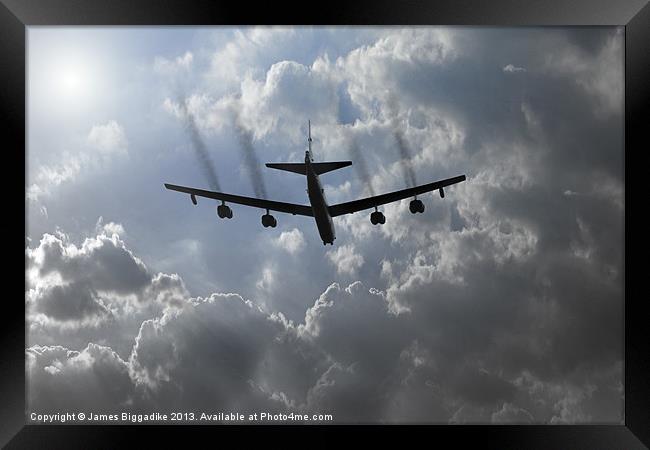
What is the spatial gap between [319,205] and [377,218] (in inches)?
91.2

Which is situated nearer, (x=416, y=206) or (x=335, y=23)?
(x=335, y=23)

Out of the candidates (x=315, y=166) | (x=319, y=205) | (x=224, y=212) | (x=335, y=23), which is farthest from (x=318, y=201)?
(x=335, y=23)

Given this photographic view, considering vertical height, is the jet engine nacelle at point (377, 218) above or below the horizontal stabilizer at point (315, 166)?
below

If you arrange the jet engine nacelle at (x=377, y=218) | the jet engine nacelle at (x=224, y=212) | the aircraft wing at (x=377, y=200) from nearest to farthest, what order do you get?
the aircraft wing at (x=377, y=200) → the jet engine nacelle at (x=224, y=212) → the jet engine nacelle at (x=377, y=218)

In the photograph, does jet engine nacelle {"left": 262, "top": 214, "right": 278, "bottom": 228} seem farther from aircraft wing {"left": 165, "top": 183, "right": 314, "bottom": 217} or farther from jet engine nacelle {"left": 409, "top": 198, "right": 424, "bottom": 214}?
jet engine nacelle {"left": 409, "top": 198, "right": 424, "bottom": 214}

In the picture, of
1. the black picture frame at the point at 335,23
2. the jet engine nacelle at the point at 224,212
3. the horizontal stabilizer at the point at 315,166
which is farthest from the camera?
the horizontal stabilizer at the point at 315,166

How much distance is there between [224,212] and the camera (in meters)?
17.5

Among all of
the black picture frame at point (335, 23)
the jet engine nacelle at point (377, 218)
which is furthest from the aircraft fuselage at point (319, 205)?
the black picture frame at point (335, 23)

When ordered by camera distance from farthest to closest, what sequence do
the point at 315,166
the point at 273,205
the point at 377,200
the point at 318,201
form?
the point at 273,205 < the point at 377,200 < the point at 315,166 < the point at 318,201

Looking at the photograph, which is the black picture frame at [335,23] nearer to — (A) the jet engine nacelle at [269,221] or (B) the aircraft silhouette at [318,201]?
(B) the aircraft silhouette at [318,201]

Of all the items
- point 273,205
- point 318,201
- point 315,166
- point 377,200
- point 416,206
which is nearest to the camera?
point 416,206

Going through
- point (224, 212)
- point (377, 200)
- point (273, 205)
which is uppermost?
point (273, 205)

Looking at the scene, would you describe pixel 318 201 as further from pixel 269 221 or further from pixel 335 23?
pixel 335 23

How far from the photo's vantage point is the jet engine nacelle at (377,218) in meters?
18.6
